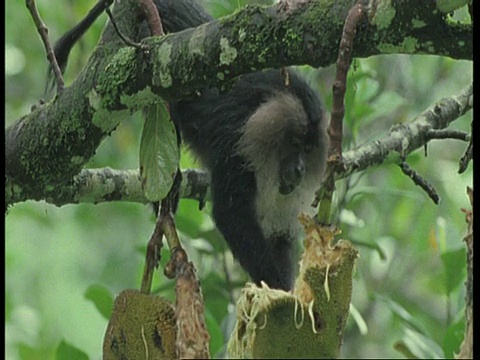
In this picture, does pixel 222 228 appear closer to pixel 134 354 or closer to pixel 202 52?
pixel 202 52

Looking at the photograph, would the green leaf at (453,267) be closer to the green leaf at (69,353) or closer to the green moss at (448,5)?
the green leaf at (69,353)

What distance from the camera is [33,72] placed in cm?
524

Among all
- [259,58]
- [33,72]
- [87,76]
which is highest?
[33,72]

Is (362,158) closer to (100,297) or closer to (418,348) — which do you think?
(418,348)

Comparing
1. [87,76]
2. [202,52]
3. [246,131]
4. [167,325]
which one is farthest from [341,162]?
[246,131]

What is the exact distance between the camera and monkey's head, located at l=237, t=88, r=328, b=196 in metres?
3.08

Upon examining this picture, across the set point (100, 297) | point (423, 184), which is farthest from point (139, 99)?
point (100, 297)

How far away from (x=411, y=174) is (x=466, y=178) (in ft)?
2.96

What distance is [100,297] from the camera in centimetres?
282

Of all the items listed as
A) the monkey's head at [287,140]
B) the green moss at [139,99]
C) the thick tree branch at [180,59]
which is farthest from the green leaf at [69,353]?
the monkey's head at [287,140]

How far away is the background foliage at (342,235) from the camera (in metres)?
2.98

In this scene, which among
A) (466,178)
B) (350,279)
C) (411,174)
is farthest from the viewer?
(466,178)

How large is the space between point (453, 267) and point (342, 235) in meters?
0.43

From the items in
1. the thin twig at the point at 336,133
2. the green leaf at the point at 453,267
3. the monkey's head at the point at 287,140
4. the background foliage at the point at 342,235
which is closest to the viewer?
the thin twig at the point at 336,133
